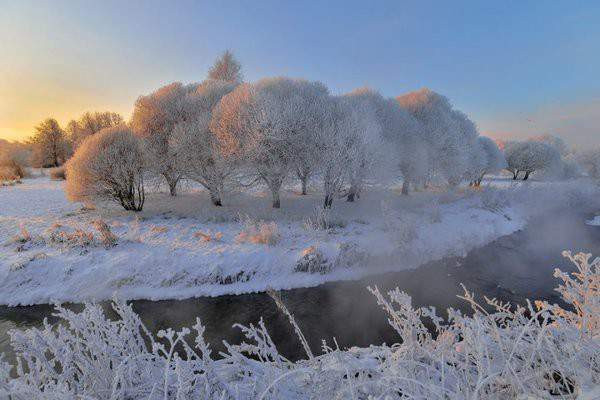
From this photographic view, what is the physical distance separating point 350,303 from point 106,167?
14.3 m

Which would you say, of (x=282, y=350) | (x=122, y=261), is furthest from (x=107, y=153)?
(x=282, y=350)

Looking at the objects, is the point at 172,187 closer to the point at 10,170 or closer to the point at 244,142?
the point at 244,142

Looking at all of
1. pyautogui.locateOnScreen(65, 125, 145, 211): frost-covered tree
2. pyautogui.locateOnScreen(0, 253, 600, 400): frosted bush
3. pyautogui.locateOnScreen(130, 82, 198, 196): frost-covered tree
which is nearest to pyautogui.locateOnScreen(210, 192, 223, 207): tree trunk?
pyautogui.locateOnScreen(130, 82, 198, 196): frost-covered tree

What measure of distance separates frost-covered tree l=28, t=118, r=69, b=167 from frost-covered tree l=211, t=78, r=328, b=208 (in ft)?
151

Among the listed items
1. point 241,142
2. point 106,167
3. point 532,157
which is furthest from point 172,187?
point 532,157

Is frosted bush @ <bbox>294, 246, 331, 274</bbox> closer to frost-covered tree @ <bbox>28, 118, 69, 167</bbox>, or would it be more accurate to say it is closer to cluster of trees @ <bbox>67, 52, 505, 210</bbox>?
cluster of trees @ <bbox>67, 52, 505, 210</bbox>

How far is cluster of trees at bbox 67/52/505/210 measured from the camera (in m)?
15.4

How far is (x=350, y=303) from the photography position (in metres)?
9.60

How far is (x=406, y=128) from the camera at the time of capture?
72.9 ft

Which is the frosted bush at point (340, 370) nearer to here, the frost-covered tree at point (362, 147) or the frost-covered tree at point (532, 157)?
the frost-covered tree at point (362, 147)

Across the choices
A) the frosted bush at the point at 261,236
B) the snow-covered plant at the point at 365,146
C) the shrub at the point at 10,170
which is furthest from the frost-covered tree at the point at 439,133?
the shrub at the point at 10,170

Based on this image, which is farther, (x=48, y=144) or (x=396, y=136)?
(x=48, y=144)

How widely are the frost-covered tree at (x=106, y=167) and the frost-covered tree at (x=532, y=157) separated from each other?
→ 2180 inches

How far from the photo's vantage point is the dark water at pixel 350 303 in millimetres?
7922
